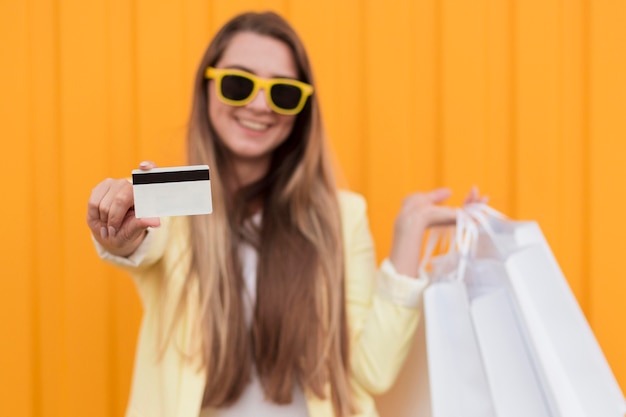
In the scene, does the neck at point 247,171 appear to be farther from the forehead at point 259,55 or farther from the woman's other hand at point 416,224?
the woman's other hand at point 416,224

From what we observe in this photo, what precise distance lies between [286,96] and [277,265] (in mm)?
291

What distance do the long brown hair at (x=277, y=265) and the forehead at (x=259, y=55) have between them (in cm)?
1

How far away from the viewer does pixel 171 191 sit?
3.05ft

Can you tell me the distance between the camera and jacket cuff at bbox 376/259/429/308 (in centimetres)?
141

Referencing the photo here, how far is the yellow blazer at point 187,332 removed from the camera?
138 cm

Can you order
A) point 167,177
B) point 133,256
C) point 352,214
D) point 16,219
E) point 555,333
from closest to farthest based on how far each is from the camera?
point 167,177
point 555,333
point 133,256
point 352,214
point 16,219

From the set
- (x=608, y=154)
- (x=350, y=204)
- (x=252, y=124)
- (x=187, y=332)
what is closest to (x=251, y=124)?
(x=252, y=124)

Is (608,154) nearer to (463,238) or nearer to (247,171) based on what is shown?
(463,238)

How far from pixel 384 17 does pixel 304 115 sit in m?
0.30

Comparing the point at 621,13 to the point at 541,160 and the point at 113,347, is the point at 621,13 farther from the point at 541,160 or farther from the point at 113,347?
the point at 113,347

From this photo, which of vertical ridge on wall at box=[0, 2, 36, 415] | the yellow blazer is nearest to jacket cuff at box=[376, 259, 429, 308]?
the yellow blazer

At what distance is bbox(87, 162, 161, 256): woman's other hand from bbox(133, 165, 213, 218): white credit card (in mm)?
21

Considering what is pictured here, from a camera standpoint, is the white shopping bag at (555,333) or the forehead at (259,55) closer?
the white shopping bag at (555,333)

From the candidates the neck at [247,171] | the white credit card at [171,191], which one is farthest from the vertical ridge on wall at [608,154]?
the white credit card at [171,191]
